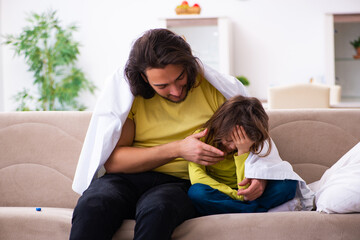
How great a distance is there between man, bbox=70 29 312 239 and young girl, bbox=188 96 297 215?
0.04 metres

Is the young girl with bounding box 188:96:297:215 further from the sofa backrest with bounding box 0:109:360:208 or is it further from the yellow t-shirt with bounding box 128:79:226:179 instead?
the sofa backrest with bounding box 0:109:360:208

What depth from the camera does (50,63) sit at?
543 cm

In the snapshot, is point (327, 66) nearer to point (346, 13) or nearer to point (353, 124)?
point (346, 13)

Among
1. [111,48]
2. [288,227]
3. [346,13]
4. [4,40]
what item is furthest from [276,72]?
[288,227]

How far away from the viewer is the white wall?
5.52 meters

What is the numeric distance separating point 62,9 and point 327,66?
3276 millimetres

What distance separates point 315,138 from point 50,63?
4.13 m

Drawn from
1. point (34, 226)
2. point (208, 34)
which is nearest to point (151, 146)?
point (34, 226)

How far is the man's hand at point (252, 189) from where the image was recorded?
4.98 ft

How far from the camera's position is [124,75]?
1.71 metres

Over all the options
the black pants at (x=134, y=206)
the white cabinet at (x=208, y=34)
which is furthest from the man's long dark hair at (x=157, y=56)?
the white cabinet at (x=208, y=34)

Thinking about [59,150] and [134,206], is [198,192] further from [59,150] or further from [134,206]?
[59,150]

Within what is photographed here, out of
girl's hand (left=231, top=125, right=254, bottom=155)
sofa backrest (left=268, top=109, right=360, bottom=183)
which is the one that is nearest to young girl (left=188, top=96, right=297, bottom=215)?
girl's hand (left=231, top=125, right=254, bottom=155)

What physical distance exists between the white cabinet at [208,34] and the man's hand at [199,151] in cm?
364
